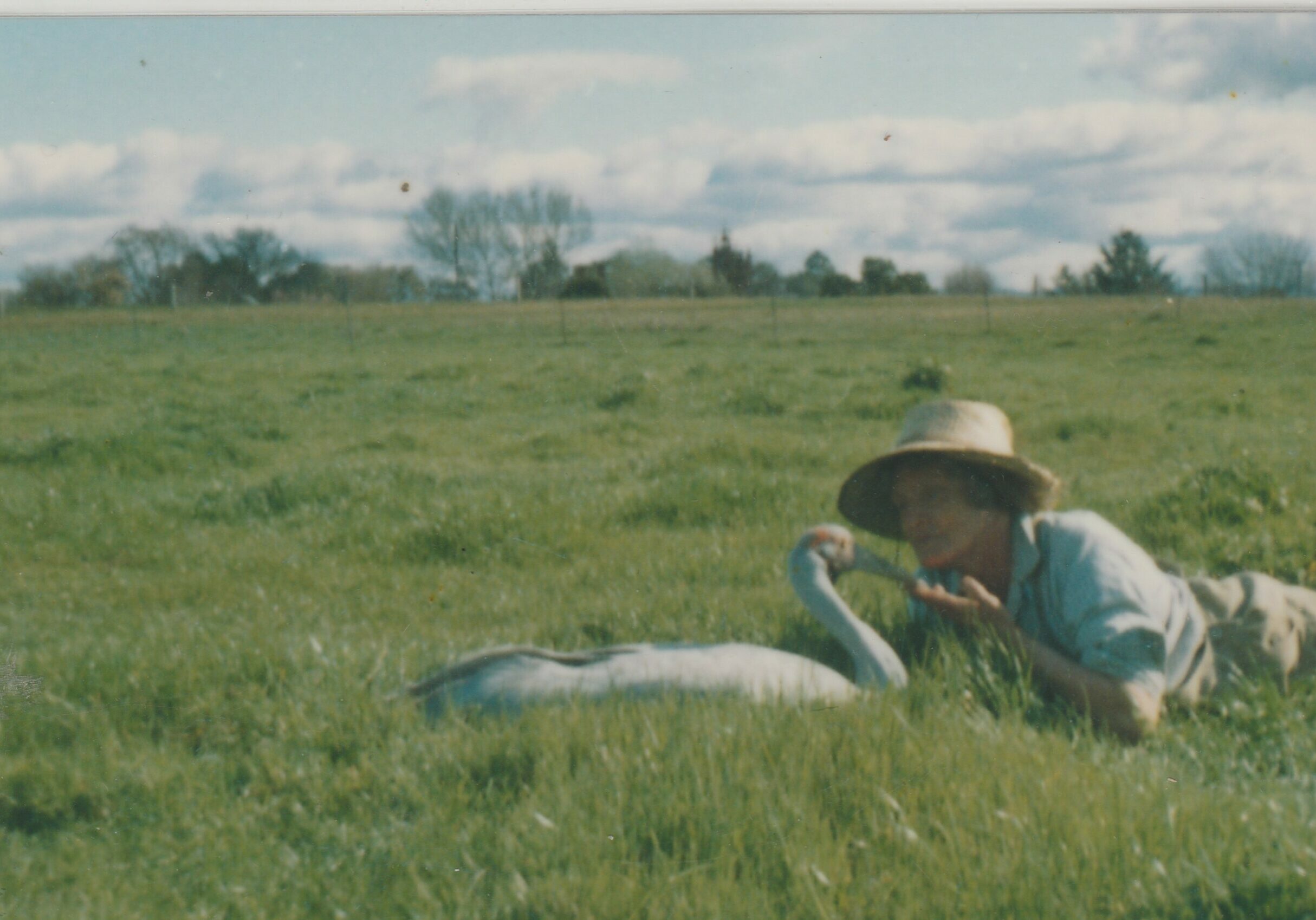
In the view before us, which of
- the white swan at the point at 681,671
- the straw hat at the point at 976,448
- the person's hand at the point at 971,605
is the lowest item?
the white swan at the point at 681,671

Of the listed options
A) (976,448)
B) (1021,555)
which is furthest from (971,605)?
(976,448)

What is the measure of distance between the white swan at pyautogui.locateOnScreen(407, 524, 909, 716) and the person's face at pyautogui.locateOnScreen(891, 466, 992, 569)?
0.53ft

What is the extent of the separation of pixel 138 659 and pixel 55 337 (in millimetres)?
26414

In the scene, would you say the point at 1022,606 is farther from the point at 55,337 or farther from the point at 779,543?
the point at 55,337

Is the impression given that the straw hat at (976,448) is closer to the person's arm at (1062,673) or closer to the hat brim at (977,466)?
the hat brim at (977,466)

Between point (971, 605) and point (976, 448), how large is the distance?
512 mm

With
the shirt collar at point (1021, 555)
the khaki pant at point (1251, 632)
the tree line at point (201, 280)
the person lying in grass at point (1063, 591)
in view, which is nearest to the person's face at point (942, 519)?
the person lying in grass at point (1063, 591)

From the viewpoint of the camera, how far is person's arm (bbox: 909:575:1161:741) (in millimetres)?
3264

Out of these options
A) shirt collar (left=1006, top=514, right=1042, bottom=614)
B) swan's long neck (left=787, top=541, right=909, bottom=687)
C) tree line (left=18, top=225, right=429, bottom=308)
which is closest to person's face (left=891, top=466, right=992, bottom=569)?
shirt collar (left=1006, top=514, right=1042, bottom=614)

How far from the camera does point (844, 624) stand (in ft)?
12.0

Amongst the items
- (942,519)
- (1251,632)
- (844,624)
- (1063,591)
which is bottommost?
(1251,632)

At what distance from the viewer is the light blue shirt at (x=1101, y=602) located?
3.32 metres

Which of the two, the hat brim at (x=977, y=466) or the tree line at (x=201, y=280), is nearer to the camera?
the hat brim at (x=977, y=466)

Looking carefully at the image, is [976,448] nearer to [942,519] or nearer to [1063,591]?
[942,519]
